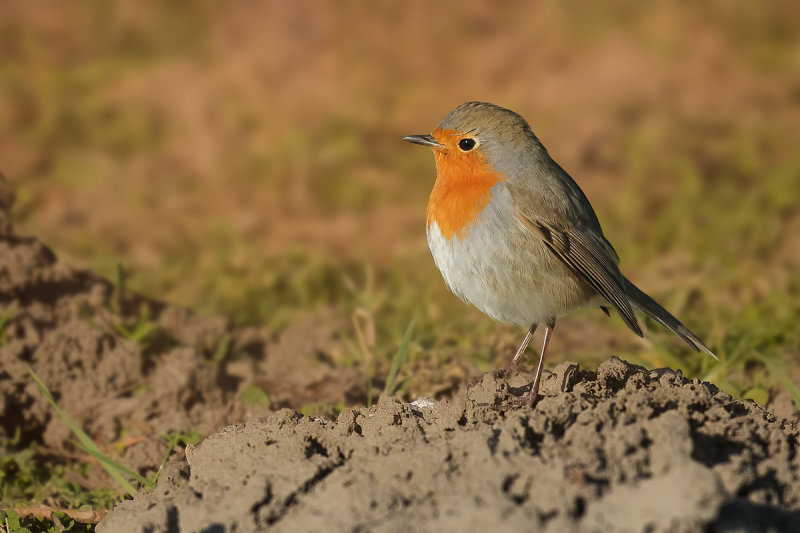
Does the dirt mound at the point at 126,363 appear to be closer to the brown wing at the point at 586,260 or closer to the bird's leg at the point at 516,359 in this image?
the bird's leg at the point at 516,359

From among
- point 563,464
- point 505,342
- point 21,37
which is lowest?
point 563,464

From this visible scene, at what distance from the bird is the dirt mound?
1031 millimetres

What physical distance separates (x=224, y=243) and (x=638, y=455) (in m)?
5.06

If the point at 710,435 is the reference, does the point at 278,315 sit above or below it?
above

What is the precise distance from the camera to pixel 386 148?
28.9ft

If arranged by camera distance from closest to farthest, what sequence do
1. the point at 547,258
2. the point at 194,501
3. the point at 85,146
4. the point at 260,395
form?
the point at 194,501 → the point at 547,258 → the point at 260,395 → the point at 85,146

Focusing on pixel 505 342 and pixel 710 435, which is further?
pixel 505 342

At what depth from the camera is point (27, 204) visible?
7.52 m

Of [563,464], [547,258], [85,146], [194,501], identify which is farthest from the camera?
[85,146]

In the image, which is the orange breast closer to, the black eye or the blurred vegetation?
the black eye

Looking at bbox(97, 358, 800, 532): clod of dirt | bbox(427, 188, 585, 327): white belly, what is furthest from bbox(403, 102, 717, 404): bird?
bbox(97, 358, 800, 532): clod of dirt

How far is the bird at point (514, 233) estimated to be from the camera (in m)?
4.04

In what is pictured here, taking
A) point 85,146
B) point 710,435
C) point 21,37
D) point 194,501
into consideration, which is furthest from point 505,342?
point 21,37

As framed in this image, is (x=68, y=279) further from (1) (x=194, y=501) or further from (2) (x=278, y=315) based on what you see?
(1) (x=194, y=501)
